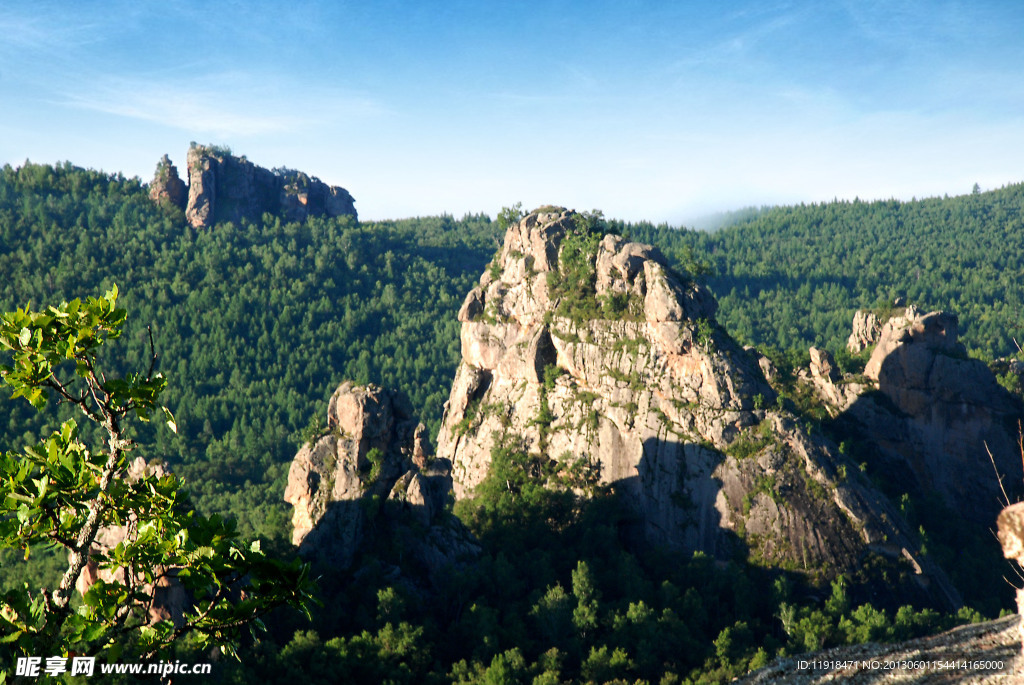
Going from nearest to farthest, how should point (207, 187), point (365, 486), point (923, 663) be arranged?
point (923, 663) < point (365, 486) < point (207, 187)

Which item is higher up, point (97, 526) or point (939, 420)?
point (97, 526)

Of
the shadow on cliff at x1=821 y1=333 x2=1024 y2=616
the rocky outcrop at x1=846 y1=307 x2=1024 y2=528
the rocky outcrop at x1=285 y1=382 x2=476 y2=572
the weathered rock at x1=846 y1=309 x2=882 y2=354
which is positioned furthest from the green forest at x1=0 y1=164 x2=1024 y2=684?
the rocky outcrop at x1=846 y1=307 x2=1024 y2=528

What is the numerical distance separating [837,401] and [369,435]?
47.6 meters

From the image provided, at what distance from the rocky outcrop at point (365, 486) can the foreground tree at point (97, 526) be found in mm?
42992

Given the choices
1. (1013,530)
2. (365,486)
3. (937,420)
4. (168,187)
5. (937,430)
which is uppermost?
(168,187)

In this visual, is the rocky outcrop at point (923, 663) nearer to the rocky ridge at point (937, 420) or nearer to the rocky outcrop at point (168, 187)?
the rocky ridge at point (937, 420)

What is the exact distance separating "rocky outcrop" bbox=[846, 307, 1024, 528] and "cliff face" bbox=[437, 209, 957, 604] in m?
14.9

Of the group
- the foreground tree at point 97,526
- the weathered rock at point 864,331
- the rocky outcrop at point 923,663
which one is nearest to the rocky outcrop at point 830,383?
the weathered rock at point 864,331

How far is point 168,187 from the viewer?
628 feet

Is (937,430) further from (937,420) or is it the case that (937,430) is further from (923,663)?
(923,663)

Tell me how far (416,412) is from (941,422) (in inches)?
3282

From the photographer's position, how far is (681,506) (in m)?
62.1

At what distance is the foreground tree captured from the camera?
9172mm

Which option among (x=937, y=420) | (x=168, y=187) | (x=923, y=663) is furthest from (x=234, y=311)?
(x=923, y=663)
